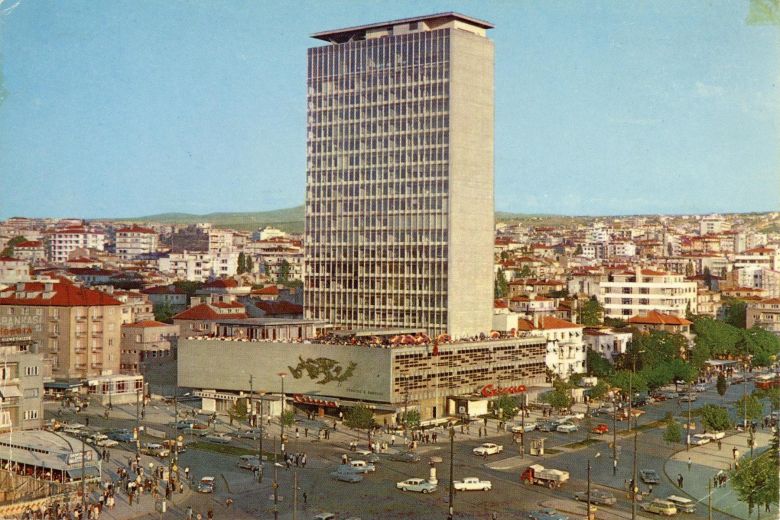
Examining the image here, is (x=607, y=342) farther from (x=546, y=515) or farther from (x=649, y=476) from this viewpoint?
(x=546, y=515)

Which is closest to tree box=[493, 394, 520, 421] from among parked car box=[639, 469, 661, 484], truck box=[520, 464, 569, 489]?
parked car box=[639, 469, 661, 484]

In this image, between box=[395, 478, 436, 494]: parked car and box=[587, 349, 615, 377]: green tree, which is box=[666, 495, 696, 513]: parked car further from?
box=[587, 349, 615, 377]: green tree

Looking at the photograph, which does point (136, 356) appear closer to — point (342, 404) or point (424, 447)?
point (342, 404)

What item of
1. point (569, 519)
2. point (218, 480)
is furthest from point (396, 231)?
point (569, 519)

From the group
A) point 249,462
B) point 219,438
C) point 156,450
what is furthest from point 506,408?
point 156,450

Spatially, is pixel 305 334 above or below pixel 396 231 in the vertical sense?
below

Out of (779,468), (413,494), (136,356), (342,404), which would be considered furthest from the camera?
(136,356)
